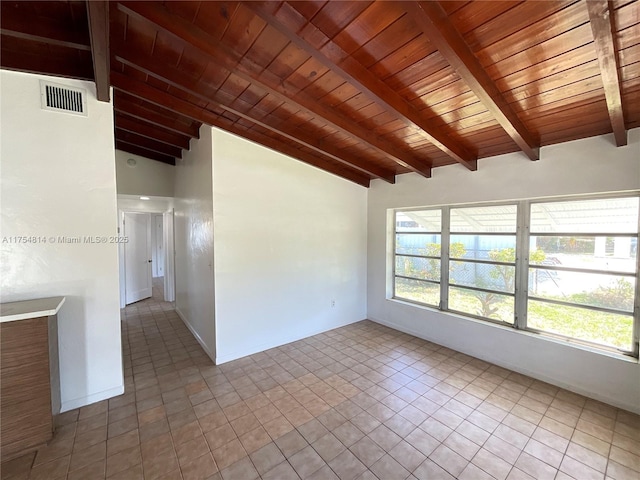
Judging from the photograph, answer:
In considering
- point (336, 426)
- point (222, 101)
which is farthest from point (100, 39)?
point (336, 426)

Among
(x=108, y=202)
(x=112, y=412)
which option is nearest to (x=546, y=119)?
(x=108, y=202)

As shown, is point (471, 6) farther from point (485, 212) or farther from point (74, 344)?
point (74, 344)

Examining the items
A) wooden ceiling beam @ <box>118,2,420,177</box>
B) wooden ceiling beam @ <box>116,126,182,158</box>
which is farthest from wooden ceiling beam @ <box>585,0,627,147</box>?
wooden ceiling beam @ <box>116,126,182,158</box>

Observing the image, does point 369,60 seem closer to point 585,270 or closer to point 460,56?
point 460,56

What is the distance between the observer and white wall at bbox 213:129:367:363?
325 cm

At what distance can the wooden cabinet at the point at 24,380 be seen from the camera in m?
1.83

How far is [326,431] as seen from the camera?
7.05ft

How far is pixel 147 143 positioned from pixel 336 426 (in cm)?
489

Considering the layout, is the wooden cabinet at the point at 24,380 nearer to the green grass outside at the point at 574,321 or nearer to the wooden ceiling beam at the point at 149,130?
the wooden ceiling beam at the point at 149,130

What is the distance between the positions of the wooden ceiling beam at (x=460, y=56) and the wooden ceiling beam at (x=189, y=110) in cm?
225

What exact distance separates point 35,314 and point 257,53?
8.02ft

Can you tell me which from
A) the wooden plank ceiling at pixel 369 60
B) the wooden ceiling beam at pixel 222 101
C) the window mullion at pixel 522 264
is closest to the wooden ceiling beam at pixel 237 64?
the wooden plank ceiling at pixel 369 60

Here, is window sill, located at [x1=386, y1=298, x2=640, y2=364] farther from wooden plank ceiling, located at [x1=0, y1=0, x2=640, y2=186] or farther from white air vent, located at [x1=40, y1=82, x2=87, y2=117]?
white air vent, located at [x1=40, y1=82, x2=87, y2=117]

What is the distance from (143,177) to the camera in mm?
5059
